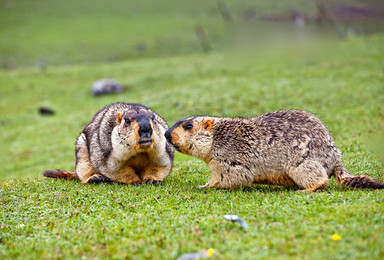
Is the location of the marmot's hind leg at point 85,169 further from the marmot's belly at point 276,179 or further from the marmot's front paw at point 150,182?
the marmot's belly at point 276,179

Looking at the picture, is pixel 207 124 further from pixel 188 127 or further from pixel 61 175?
pixel 61 175

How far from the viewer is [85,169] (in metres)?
12.2

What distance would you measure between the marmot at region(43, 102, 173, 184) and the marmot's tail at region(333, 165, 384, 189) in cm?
466

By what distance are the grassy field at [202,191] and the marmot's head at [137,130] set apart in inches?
51.2

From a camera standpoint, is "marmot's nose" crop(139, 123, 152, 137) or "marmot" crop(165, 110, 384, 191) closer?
"marmot" crop(165, 110, 384, 191)

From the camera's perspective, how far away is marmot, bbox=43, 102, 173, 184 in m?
10.5

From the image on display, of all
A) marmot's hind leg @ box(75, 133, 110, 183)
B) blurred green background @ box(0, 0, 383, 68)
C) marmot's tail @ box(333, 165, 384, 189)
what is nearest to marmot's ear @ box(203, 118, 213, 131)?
marmot's tail @ box(333, 165, 384, 189)

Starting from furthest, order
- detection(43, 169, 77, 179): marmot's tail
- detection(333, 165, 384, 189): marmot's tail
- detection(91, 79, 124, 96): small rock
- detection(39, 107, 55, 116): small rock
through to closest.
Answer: detection(91, 79, 124, 96): small rock → detection(39, 107, 55, 116): small rock → detection(43, 169, 77, 179): marmot's tail → detection(333, 165, 384, 189): marmot's tail

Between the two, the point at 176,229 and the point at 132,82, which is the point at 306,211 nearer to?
the point at 176,229

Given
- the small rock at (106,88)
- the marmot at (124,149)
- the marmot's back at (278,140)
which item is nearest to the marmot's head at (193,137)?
the marmot's back at (278,140)

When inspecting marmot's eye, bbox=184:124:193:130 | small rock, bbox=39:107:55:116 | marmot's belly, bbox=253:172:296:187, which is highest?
marmot's eye, bbox=184:124:193:130

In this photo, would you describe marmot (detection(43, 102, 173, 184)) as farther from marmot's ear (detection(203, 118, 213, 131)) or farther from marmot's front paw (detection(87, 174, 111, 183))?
marmot's ear (detection(203, 118, 213, 131))

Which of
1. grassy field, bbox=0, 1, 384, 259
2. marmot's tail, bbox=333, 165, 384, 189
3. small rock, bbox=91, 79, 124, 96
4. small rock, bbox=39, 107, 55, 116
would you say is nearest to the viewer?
grassy field, bbox=0, 1, 384, 259

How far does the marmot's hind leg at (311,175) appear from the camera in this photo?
9.35 m
